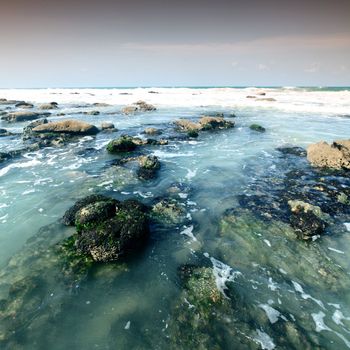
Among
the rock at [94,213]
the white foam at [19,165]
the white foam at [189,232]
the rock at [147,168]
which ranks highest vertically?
the rock at [94,213]

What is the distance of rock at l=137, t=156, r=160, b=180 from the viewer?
1311cm

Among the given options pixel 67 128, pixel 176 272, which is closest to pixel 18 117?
pixel 67 128

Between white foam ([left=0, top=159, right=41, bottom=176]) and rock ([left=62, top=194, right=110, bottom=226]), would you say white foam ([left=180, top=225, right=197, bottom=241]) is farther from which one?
white foam ([left=0, top=159, right=41, bottom=176])

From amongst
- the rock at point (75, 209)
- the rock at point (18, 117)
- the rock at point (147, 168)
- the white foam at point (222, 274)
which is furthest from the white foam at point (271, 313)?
the rock at point (18, 117)

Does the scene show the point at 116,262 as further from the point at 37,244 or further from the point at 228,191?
the point at 228,191

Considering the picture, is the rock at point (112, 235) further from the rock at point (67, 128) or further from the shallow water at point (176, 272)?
the rock at point (67, 128)

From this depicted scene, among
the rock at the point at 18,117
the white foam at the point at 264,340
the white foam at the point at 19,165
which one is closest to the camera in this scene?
the white foam at the point at 264,340

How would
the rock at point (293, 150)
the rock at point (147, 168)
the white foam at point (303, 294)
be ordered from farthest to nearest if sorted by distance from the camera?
1. the rock at point (293, 150)
2. the rock at point (147, 168)
3. the white foam at point (303, 294)

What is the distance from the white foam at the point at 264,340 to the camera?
505 cm

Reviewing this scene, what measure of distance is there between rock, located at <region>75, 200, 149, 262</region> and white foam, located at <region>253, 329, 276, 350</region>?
3.68m

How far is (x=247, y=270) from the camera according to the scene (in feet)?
23.1

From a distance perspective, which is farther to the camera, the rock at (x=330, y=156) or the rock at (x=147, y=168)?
the rock at (x=330, y=156)

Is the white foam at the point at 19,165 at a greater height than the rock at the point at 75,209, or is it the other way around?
the rock at the point at 75,209

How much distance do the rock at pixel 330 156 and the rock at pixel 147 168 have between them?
8242 mm
